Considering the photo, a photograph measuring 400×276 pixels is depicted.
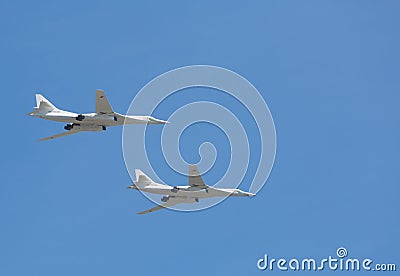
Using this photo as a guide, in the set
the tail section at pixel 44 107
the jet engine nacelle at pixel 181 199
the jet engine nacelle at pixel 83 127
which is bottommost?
the jet engine nacelle at pixel 181 199

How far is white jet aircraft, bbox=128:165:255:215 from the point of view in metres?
132

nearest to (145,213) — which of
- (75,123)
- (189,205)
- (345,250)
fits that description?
(189,205)

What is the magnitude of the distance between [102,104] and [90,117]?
10.3 feet

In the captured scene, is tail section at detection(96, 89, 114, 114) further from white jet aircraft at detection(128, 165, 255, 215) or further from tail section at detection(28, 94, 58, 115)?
white jet aircraft at detection(128, 165, 255, 215)

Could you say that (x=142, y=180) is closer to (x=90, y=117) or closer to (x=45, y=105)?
(x=90, y=117)

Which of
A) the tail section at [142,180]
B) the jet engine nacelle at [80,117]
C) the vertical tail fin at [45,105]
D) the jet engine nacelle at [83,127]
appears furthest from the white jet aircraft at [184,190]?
the vertical tail fin at [45,105]

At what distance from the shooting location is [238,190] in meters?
143

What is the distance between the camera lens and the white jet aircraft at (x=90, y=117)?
128 meters

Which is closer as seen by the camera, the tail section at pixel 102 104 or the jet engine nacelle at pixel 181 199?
the tail section at pixel 102 104

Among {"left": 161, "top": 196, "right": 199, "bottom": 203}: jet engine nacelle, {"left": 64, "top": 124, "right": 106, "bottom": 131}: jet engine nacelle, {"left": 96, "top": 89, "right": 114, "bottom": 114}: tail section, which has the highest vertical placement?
{"left": 96, "top": 89, "right": 114, "bottom": 114}: tail section

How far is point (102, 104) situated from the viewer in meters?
127

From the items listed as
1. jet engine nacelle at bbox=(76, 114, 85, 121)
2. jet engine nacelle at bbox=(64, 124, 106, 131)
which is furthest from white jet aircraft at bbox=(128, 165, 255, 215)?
jet engine nacelle at bbox=(76, 114, 85, 121)

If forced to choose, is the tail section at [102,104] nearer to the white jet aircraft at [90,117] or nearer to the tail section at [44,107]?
the white jet aircraft at [90,117]

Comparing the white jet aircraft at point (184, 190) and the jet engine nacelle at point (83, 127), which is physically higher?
the jet engine nacelle at point (83, 127)
